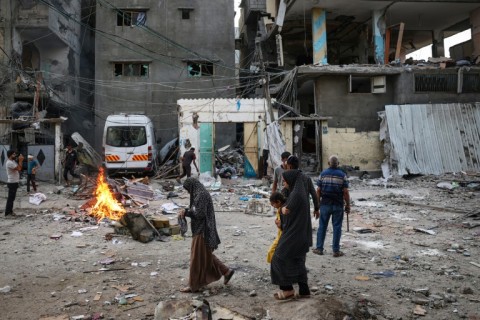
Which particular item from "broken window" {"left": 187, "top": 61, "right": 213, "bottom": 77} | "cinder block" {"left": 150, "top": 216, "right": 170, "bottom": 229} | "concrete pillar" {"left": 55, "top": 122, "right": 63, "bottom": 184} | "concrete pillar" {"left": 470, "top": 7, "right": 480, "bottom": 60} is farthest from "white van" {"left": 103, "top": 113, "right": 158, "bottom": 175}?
"concrete pillar" {"left": 470, "top": 7, "right": 480, "bottom": 60}

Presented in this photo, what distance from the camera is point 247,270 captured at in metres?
5.15

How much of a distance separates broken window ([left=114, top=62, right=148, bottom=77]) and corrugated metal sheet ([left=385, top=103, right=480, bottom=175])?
42.2 ft

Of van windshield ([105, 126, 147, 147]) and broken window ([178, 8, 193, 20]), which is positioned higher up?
broken window ([178, 8, 193, 20])

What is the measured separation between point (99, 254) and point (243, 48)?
75.8ft

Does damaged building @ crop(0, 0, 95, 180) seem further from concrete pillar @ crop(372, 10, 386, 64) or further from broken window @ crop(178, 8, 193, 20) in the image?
concrete pillar @ crop(372, 10, 386, 64)

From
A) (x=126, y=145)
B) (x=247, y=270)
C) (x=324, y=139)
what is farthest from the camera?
(x=324, y=139)

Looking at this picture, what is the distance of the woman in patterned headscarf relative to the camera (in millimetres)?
4359

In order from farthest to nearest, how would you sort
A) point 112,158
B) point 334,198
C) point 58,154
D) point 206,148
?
point 206,148 → point 112,158 → point 58,154 → point 334,198

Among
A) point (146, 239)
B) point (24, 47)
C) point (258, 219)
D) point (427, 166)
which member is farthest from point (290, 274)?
point (24, 47)

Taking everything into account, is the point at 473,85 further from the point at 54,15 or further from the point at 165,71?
the point at 54,15

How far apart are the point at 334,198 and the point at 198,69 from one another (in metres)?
17.0

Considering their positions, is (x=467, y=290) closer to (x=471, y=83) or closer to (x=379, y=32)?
(x=471, y=83)

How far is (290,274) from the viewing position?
13.0 ft

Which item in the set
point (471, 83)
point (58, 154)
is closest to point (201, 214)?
point (58, 154)
